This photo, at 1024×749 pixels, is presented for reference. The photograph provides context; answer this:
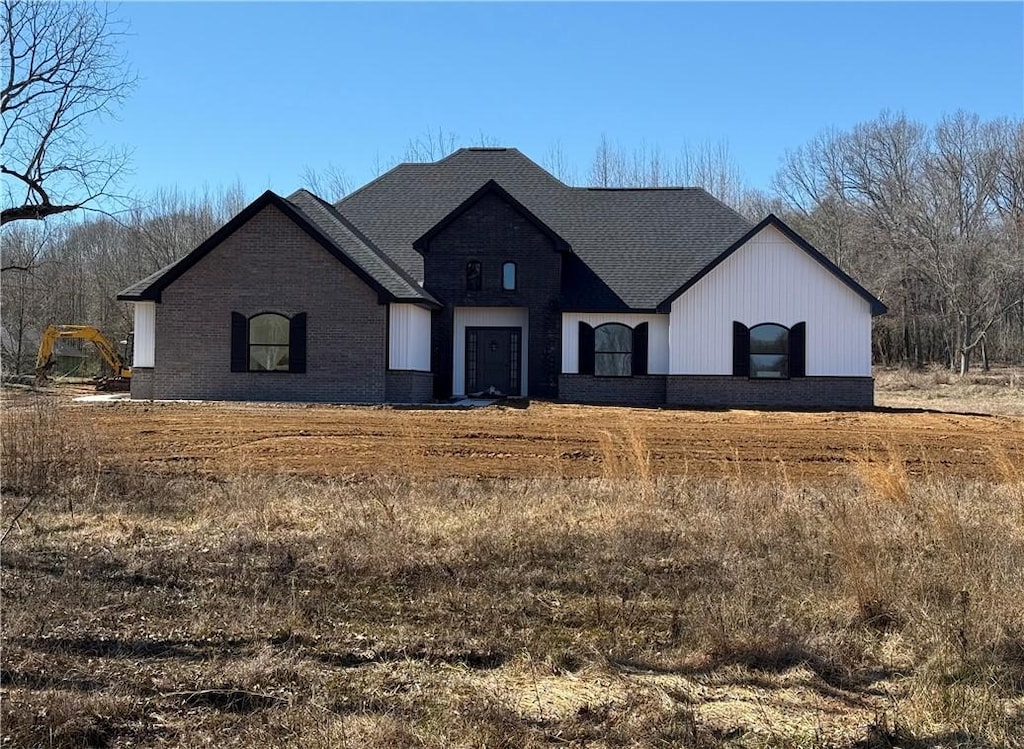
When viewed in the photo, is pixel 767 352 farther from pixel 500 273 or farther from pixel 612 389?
pixel 500 273

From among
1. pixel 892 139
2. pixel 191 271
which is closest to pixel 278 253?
pixel 191 271

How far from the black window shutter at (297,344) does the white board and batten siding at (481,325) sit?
4972 mm

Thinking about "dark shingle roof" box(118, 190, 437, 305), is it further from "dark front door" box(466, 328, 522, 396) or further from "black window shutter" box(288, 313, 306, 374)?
"dark front door" box(466, 328, 522, 396)

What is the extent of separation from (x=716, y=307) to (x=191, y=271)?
14530mm

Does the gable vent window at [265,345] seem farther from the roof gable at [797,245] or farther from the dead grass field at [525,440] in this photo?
the roof gable at [797,245]

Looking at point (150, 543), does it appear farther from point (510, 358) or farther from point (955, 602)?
point (510, 358)

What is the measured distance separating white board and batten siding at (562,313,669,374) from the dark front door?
1.78 metres

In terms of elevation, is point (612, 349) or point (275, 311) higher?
point (275, 311)

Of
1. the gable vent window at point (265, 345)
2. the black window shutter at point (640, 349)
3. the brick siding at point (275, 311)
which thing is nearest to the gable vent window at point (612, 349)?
the black window shutter at point (640, 349)

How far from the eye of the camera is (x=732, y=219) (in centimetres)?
3034

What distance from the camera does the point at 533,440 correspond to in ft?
52.7

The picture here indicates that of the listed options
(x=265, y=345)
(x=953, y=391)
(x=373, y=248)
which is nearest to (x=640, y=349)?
(x=373, y=248)

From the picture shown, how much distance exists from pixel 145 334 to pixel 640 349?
14.0m

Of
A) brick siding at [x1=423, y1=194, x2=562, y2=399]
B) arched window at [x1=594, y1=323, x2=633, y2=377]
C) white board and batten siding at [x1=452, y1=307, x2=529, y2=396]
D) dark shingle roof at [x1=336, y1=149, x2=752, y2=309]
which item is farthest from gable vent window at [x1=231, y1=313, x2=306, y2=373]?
arched window at [x1=594, y1=323, x2=633, y2=377]
